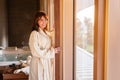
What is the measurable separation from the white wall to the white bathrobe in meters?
1.94

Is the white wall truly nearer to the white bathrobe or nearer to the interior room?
the interior room

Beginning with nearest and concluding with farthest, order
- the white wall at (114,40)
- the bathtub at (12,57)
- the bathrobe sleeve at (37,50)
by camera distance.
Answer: the white wall at (114,40) < the bathrobe sleeve at (37,50) < the bathtub at (12,57)

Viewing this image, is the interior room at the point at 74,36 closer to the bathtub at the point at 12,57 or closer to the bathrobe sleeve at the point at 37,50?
the bathtub at the point at 12,57

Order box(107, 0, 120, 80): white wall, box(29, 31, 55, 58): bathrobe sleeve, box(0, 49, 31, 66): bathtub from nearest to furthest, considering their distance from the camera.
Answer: box(107, 0, 120, 80): white wall < box(29, 31, 55, 58): bathrobe sleeve < box(0, 49, 31, 66): bathtub

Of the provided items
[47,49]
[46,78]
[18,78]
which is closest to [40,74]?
[46,78]

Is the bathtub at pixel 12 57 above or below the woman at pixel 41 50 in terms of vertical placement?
below

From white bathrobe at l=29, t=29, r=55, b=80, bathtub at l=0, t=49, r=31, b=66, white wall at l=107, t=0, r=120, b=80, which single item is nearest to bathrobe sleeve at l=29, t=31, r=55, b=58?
white bathrobe at l=29, t=29, r=55, b=80

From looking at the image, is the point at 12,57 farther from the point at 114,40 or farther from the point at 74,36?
the point at 114,40

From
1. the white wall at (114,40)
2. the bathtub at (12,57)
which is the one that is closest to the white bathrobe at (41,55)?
the white wall at (114,40)

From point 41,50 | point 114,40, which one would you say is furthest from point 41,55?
point 114,40

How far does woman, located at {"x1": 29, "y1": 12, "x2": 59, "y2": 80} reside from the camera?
303 centimetres

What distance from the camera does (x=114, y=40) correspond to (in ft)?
3.65

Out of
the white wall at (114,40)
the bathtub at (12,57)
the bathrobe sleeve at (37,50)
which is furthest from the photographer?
the bathtub at (12,57)

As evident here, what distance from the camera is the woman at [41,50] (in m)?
3.03
